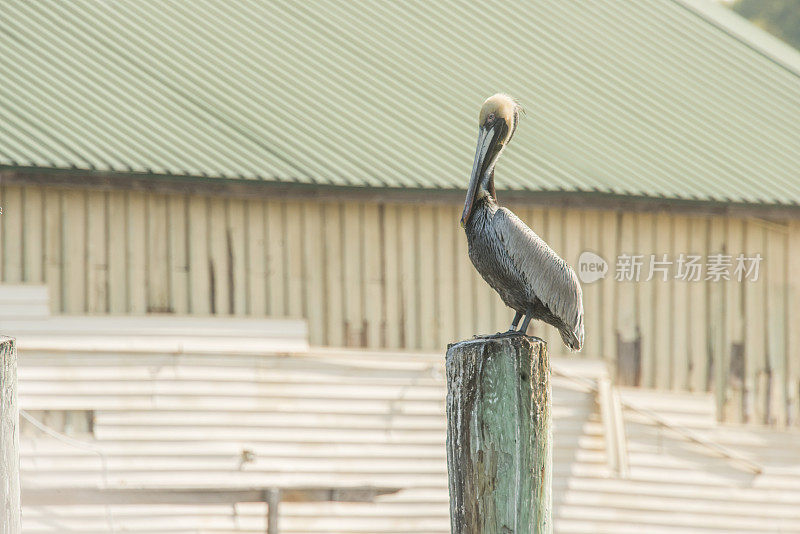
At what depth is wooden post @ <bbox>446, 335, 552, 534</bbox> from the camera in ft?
16.6

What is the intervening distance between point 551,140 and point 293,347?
3.91 meters

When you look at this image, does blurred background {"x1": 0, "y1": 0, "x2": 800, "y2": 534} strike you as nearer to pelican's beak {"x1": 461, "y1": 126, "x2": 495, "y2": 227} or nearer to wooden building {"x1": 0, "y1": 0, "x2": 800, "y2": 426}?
wooden building {"x1": 0, "y1": 0, "x2": 800, "y2": 426}

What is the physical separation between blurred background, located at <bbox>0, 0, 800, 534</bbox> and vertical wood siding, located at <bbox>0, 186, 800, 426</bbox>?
0.09 feet

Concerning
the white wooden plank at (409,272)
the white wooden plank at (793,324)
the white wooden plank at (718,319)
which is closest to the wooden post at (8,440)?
the white wooden plank at (409,272)

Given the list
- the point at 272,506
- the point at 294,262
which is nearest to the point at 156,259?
the point at 294,262

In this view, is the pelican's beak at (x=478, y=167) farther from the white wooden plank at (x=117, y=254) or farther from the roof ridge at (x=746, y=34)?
the roof ridge at (x=746, y=34)

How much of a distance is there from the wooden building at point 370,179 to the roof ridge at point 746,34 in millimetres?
1036

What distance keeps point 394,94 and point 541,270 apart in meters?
8.81

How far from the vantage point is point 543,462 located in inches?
202

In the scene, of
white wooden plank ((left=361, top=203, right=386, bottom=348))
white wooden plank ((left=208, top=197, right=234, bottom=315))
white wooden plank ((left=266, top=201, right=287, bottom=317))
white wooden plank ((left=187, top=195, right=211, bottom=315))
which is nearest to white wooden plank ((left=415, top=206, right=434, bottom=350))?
white wooden plank ((left=361, top=203, right=386, bottom=348))

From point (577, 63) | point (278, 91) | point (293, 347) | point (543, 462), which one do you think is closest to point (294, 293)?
point (293, 347)

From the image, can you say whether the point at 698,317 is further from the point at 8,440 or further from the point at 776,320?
the point at 8,440

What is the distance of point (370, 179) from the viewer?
13125mm

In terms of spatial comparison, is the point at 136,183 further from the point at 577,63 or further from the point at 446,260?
the point at 577,63
